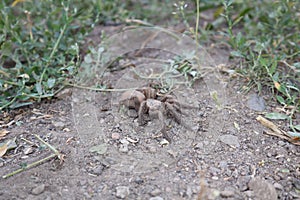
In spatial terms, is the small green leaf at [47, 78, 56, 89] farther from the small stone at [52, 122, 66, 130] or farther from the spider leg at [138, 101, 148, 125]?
the spider leg at [138, 101, 148, 125]


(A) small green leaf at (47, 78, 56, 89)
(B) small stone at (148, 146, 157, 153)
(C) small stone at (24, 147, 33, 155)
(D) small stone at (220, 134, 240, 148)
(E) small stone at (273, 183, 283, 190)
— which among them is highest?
(A) small green leaf at (47, 78, 56, 89)

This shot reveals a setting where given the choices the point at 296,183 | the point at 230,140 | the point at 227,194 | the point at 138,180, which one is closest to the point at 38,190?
the point at 138,180

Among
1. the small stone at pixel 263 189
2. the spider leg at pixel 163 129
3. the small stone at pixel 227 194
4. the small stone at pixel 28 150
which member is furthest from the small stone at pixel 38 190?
the small stone at pixel 263 189

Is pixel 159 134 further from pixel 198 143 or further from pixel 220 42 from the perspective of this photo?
pixel 220 42

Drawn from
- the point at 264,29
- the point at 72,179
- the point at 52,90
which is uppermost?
the point at 264,29

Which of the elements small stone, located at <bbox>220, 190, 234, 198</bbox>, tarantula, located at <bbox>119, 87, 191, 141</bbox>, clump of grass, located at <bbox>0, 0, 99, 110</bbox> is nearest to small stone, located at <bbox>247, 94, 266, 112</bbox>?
tarantula, located at <bbox>119, 87, 191, 141</bbox>

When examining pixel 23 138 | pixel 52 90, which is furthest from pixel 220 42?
pixel 23 138
